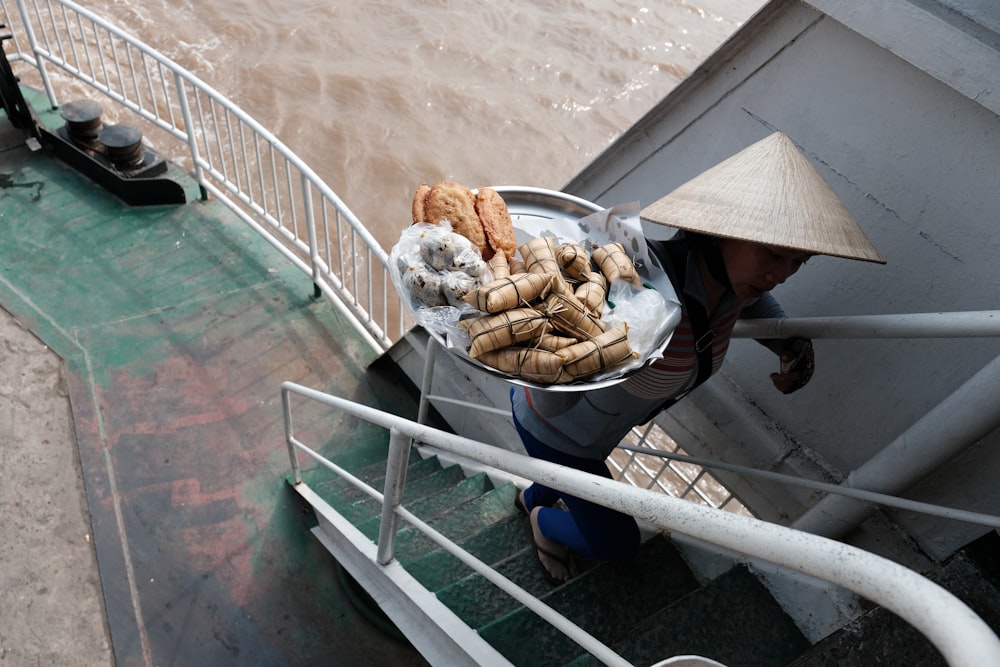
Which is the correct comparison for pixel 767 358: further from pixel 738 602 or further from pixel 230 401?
pixel 230 401

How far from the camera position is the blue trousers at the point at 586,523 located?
86.5 inches

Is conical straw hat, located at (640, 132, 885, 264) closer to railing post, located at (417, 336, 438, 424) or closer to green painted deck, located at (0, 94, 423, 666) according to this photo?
railing post, located at (417, 336, 438, 424)

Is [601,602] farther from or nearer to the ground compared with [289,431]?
farther from the ground

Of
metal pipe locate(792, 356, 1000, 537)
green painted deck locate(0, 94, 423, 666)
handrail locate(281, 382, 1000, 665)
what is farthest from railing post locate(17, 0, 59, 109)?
metal pipe locate(792, 356, 1000, 537)

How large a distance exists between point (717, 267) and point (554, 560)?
1428 mm

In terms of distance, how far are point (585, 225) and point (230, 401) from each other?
2.66 m

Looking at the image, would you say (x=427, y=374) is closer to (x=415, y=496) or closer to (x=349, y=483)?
(x=415, y=496)

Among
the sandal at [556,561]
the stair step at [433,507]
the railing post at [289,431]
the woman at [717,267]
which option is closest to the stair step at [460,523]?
the stair step at [433,507]

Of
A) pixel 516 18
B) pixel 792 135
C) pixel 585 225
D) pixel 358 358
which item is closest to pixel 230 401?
pixel 358 358

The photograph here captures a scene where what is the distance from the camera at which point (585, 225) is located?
6.67ft

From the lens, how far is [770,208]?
1.69 meters

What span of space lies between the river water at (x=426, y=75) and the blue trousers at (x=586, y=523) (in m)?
4.88

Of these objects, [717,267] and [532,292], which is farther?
[717,267]

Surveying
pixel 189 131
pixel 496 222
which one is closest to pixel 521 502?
pixel 496 222
